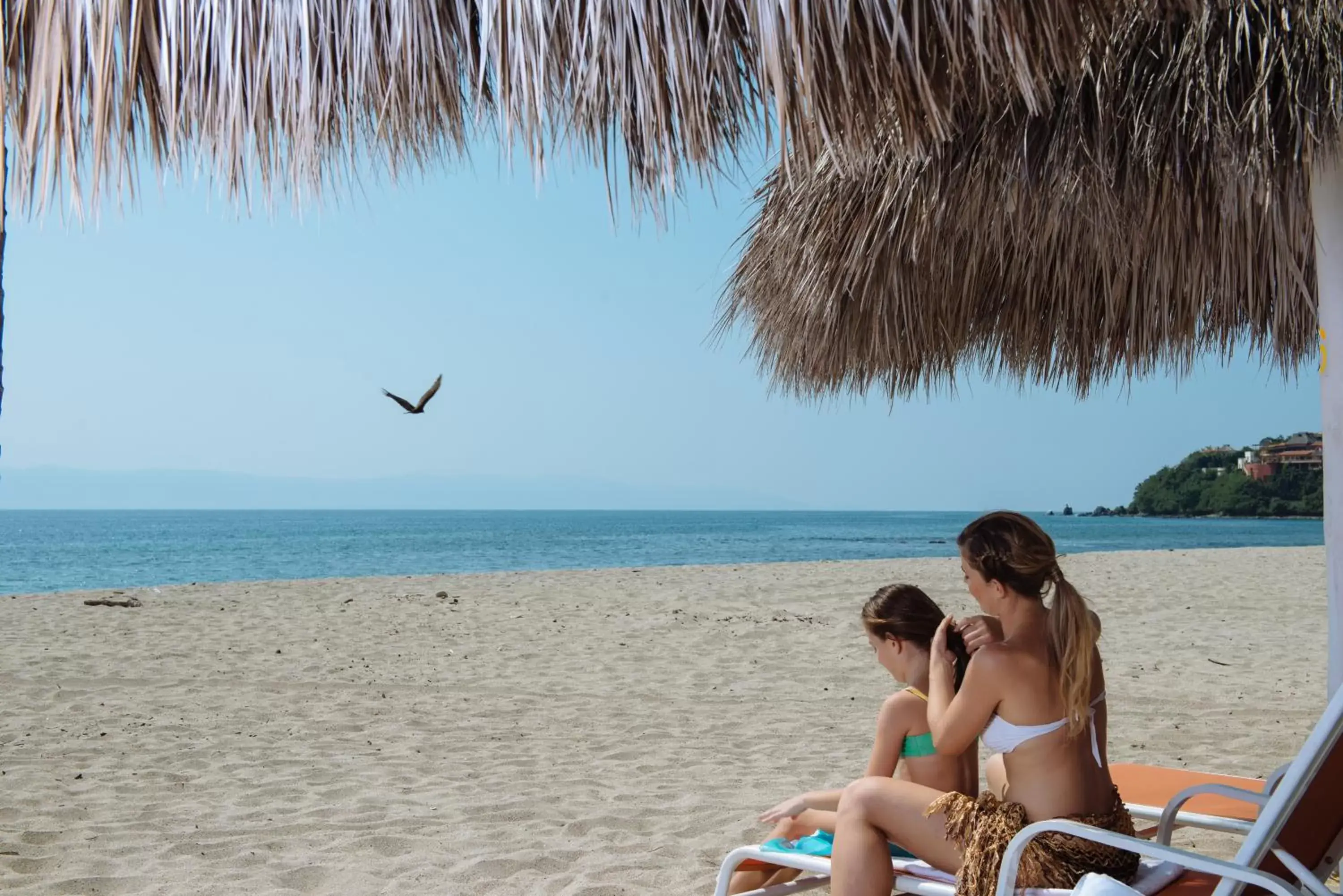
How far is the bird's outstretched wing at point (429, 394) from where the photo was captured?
531cm

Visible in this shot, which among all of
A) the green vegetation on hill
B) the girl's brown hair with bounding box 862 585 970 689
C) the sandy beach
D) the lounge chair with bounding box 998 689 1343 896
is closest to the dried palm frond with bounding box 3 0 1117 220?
the girl's brown hair with bounding box 862 585 970 689

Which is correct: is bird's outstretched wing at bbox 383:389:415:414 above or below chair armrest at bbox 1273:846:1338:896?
above

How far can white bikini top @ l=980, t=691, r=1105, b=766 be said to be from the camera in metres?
2.31

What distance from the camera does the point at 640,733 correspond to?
222 inches

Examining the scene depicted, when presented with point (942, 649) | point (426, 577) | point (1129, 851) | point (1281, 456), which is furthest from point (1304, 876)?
point (1281, 456)

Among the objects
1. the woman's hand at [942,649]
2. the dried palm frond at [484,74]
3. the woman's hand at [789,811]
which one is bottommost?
the woman's hand at [789,811]

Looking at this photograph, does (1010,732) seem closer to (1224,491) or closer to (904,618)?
(904,618)

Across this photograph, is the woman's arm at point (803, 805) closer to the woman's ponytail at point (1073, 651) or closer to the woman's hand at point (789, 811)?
the woman's hand at point (789, 811)

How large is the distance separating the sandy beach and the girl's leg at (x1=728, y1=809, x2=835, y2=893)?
73 centimetres

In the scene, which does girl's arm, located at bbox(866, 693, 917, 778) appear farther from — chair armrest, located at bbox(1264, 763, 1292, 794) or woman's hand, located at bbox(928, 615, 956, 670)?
chair armrest, located at bbox(1264, 763, 1292, 794)

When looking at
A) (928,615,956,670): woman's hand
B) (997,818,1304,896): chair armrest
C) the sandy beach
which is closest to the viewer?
(997,818,1304,896): chair armrest

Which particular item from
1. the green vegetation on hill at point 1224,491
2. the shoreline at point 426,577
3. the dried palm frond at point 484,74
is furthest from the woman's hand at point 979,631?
the green vegetation on hill at point 1224,491

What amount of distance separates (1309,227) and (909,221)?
1.21 meters

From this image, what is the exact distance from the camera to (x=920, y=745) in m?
2.63
